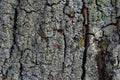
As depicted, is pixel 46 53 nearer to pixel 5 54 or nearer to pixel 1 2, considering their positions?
pixel 5 54

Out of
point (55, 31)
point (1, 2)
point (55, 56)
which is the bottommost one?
point (55, 56)

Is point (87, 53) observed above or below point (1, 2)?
below

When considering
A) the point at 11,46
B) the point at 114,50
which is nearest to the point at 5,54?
the point at 11,46

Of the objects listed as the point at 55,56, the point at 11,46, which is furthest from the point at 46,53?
the point at 11,46

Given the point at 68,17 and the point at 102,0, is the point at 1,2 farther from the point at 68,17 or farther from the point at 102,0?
the point at 102,0

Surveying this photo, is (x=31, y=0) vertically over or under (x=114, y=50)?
over

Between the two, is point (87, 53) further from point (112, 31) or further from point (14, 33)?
point (14, 33)
